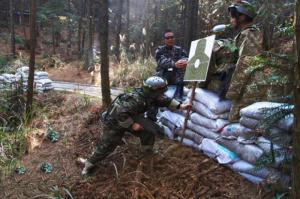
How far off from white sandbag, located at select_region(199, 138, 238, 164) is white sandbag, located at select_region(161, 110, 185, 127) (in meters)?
0.66

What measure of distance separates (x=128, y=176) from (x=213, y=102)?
143 centimetres

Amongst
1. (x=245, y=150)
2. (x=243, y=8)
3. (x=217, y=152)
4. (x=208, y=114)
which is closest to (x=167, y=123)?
(x=208, y=114)

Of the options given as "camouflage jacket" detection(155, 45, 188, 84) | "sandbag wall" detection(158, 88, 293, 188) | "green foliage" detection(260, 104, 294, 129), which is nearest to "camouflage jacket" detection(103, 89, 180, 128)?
"sandbag wall" detection(158, 88, 293, 188)

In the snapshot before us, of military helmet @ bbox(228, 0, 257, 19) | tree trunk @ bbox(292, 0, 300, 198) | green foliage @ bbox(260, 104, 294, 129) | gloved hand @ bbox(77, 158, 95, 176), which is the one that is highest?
military helmet @ bbox(228, 0, 257, 19)

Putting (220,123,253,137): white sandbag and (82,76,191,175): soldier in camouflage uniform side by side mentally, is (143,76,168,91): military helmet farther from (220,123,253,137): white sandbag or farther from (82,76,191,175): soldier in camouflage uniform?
(220,123,253,137): white sandbag

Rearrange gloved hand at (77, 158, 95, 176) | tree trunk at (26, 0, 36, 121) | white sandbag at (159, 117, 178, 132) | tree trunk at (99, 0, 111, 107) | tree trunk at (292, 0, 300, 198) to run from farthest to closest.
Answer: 1. tree trunk at (26, 0, 36, 121)
2. tree trunk at (99, 0, 111, 107)
3. white sandbag at (159, 117, 178, 132)
4. gloved hand at (77, 158, 95, 176)
5. tree trunk at (292, 0, 300, 198)

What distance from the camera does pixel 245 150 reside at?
14.5 ft

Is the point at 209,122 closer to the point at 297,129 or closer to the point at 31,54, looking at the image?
the point at 297,129

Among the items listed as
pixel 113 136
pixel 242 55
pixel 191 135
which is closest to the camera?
pixel 242 55

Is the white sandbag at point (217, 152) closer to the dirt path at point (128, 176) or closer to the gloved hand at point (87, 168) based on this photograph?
the dirt path at point (128, 176)

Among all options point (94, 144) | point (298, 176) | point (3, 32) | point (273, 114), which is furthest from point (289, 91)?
point (3, 32)

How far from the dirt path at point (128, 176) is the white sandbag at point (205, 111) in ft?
1.79

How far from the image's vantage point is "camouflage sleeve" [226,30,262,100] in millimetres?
4707

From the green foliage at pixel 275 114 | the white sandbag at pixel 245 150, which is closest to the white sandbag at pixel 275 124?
the green foliage at pixel 275 114
